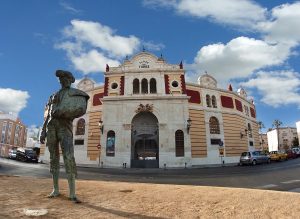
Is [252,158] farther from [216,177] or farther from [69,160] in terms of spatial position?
[69,160]

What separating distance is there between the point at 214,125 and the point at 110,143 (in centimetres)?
1288

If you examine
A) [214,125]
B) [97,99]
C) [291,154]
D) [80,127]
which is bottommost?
[291,154]

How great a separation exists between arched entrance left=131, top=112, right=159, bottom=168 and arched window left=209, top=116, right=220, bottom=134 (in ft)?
23.2

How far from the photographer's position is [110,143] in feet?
95.6

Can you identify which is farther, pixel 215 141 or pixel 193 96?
pixel 193 96

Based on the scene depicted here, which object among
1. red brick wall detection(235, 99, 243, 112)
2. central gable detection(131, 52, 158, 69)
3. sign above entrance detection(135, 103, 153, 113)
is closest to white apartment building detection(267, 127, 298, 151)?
red brick wall detection(235, 99, 243, 112)

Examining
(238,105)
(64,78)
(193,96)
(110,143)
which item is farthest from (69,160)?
(238,105)

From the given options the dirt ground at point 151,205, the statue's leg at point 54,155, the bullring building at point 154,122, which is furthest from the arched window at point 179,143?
the statue's leg at point 54,155

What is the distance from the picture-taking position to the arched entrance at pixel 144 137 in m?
29.2

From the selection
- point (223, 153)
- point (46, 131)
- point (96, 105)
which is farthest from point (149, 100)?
point (46, 131)

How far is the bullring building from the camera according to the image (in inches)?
1132

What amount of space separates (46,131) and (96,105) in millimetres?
26838

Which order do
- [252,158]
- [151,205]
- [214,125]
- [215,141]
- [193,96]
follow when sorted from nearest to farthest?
[151,205] → [252,158] → [215,141] → [193,96] → [214,125]

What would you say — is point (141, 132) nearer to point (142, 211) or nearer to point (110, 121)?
point (110, 121)
